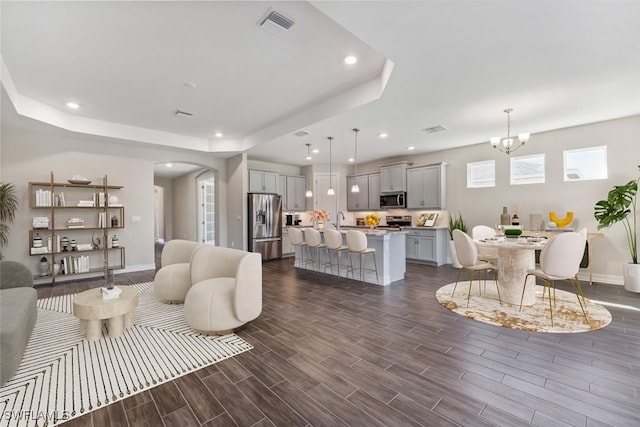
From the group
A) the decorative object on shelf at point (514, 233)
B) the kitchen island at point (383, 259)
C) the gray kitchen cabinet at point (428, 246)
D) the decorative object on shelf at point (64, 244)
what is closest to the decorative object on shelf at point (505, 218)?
the gray kitchen cabinet at point (428, 246)

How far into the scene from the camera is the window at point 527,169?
571 centimetres

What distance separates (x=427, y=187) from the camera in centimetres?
721

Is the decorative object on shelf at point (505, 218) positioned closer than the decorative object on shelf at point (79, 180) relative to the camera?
No

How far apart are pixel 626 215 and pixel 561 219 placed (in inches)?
33.5

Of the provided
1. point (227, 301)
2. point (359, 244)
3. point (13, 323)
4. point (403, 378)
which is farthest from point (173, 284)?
point (403, 378)

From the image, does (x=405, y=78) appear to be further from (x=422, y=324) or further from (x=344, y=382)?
(x=344, y=382)

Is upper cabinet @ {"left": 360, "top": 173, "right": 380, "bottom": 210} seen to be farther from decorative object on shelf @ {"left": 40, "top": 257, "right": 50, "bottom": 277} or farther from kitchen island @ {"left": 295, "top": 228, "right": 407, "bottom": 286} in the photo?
decorative object on shelf @ {"left": 40, "top": 257, "right": 50, "bottom": 277}

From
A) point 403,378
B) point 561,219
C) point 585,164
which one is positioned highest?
point 585,164

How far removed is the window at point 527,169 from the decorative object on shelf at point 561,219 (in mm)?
774

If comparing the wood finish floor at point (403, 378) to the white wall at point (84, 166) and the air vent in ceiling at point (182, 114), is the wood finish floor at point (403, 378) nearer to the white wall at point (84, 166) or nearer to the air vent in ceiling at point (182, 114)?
the air vent in ceiling at point (182, 114)

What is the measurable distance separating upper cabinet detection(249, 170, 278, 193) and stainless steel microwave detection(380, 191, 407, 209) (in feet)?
10.7

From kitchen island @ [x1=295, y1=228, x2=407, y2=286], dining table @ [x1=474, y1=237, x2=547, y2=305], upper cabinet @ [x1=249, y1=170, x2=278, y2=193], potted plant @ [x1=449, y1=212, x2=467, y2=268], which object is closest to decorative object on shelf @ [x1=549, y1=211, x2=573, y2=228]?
potted plant @ [x1=449, y1=212, x2=467, y2=268]

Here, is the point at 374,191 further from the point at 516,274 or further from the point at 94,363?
the point at 94,363

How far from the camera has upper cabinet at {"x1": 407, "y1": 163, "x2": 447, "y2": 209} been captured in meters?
7.00
